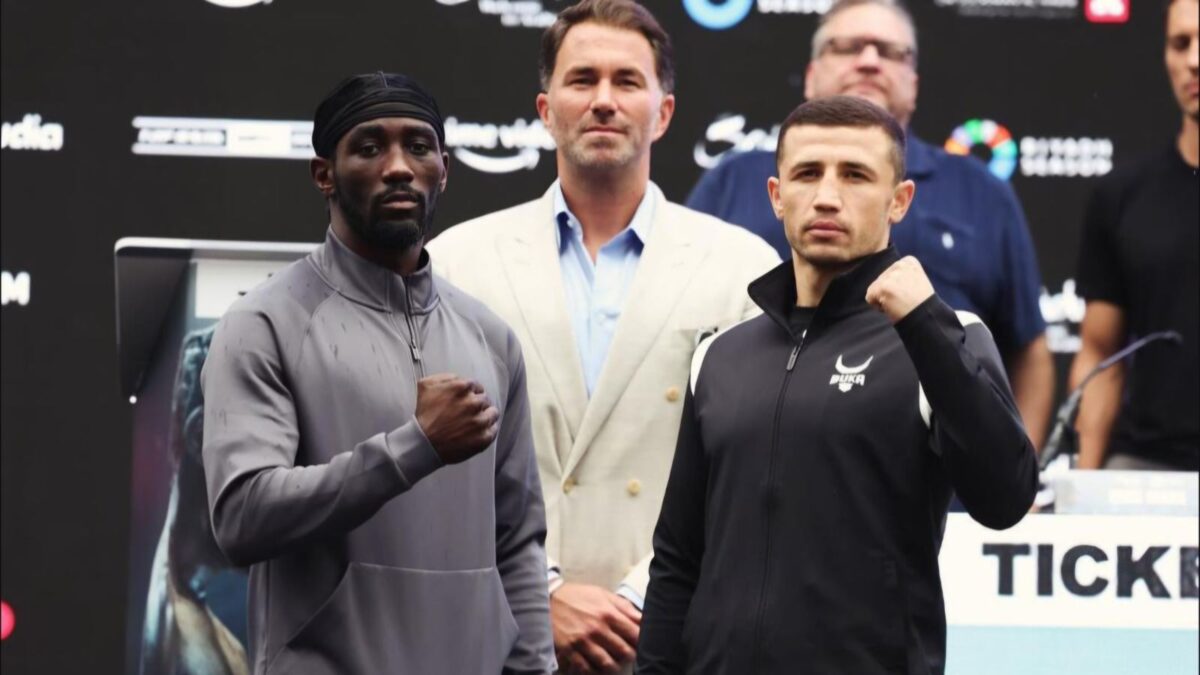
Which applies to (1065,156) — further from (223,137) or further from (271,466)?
(271,466)

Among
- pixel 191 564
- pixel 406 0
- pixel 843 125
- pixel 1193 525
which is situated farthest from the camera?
pixel 406 0

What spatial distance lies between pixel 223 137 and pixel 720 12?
1490 mm

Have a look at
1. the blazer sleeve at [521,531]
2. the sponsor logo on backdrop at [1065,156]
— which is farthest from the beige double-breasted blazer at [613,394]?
the sponsor logo on backdrop at [1065,156]

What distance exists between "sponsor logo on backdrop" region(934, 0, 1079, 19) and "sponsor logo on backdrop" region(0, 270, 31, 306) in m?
A: 2.76

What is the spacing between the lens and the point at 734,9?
19.1 feet

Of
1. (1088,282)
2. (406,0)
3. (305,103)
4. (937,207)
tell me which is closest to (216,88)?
(305,103)

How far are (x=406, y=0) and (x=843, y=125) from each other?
2903 mm

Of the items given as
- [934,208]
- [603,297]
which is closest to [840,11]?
[934,208]

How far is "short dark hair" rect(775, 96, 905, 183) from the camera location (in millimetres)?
3111

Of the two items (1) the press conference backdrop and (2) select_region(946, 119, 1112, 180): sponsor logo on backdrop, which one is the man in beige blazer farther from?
(2) select_region(946, 119, 1112, 180): sponsor logo on backdrop

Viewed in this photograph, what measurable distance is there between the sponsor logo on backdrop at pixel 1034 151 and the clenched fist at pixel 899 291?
3119mm

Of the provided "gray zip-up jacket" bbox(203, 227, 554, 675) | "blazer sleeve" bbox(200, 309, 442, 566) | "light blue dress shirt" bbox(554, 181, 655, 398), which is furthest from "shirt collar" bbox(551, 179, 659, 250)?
"blazer sleeve" bbox(200, 309, 442, 566)

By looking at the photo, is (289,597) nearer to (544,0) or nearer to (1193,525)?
(1193,525)

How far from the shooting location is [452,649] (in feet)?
9.05
